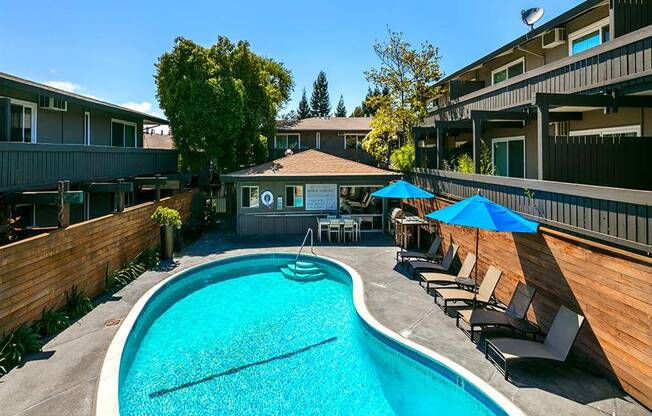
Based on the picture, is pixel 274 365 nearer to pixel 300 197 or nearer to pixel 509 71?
pixel 300 197

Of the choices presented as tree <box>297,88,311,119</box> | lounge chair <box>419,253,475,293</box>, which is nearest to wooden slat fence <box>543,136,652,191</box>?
lounge chair <box>419,253,475,293</box>

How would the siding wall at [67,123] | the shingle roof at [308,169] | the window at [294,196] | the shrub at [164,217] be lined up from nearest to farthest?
the siding wall at [67,123] < the shrub at [164,217] < the shingle roof at [308,169] < the window at [294,196]

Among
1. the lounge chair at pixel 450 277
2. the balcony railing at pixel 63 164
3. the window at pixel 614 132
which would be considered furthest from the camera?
the window at pixel 614 132

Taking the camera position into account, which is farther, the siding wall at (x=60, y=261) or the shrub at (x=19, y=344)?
the siding wall at (x=60, y=261)

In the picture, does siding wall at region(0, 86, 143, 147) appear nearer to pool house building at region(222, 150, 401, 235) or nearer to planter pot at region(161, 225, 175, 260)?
planter pot at region(161, 225, 175, 260)

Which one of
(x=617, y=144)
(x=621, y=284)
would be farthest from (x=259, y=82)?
(x=621, y=284)

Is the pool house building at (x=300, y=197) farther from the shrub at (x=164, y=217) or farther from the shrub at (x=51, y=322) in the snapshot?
the shrub at (x=51, y=322)

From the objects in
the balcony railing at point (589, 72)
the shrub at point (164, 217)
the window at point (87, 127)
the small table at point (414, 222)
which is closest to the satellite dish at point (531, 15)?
the balcony railing at point (589, 72)

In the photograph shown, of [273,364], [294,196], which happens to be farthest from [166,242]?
[273,364]

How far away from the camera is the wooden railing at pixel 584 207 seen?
5711 millimetres

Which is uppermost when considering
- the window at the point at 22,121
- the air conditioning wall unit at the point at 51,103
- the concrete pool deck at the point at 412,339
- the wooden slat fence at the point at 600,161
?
the air conditioning wall unit at the point at 51,103

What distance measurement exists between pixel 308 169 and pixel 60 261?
1271 cm

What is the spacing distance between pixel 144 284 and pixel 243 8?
15555 mm

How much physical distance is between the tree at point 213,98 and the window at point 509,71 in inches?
545
